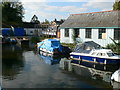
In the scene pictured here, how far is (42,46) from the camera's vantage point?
104ft

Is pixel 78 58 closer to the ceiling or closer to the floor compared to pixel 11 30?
closer to the floor

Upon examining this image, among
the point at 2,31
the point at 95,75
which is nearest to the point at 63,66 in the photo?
the point at 95,75

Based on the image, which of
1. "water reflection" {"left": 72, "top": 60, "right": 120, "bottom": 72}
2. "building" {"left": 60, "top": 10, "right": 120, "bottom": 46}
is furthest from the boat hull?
"building" {"left": 60, "top": 10, "right": 120, "bottom": 46}

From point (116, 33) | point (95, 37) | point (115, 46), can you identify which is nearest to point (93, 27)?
point (95, 37)

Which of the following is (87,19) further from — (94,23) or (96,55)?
(96,55)

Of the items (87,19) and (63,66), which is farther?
(87,19)

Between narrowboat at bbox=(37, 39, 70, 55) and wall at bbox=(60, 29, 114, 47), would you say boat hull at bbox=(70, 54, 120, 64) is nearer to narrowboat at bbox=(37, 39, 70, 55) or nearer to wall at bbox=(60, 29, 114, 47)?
narrowboat at bbox=(37, 39, 70, 55)

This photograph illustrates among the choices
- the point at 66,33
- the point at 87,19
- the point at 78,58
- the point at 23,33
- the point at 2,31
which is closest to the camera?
the point at 78,58

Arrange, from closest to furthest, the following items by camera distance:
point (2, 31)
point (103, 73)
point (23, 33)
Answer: point (103, 73) < point (2, 31) < point (23, 33)

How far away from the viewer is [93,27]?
30.4m

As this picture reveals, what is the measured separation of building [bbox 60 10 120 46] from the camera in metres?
28.2

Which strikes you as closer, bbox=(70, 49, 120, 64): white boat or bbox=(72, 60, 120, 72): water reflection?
bbox=(72, 60, 120, 72): water reflection

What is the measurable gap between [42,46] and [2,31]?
24996mm

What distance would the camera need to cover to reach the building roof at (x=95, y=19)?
2876 cm
